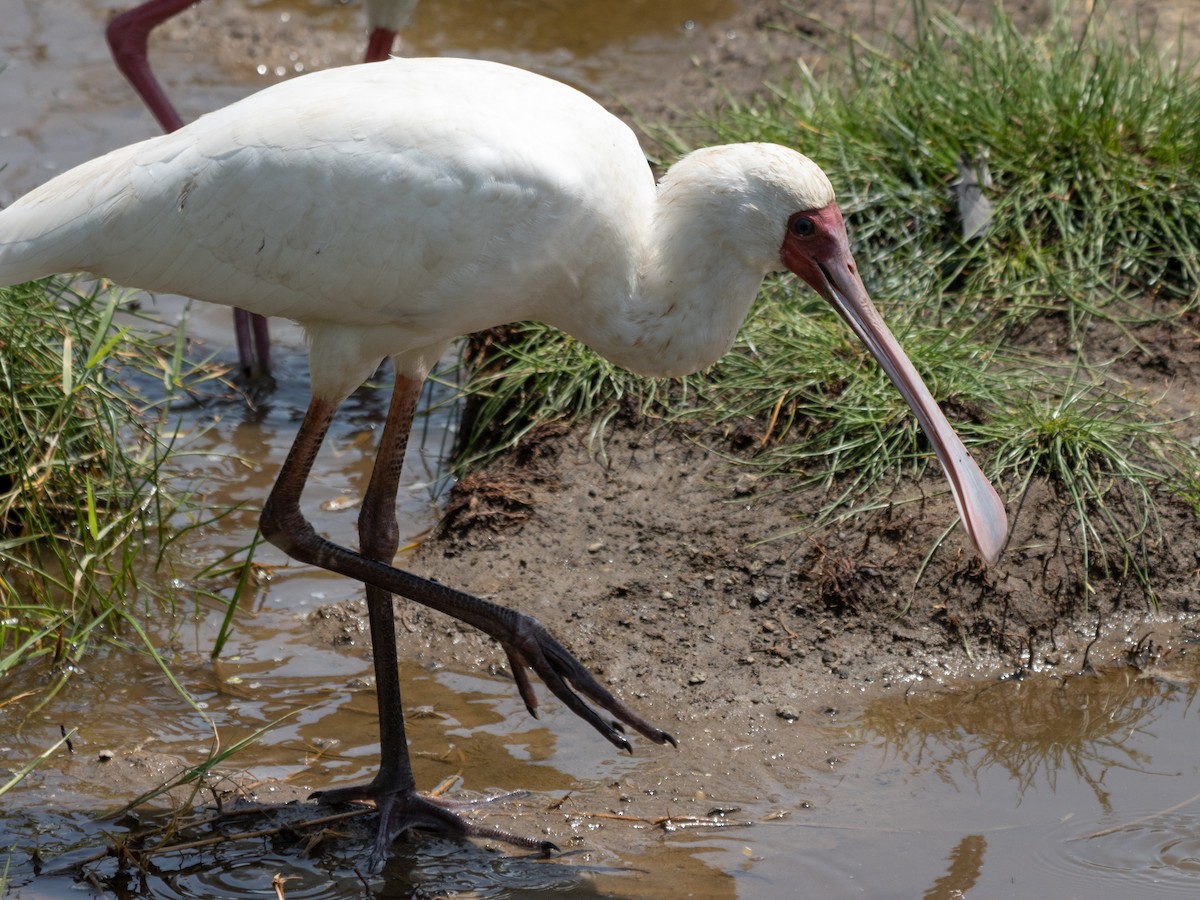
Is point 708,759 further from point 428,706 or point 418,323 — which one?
point 418,323

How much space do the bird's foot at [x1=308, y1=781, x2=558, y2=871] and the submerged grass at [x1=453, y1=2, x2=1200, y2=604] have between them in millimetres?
1640

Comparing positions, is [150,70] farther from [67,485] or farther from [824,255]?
[824,255]

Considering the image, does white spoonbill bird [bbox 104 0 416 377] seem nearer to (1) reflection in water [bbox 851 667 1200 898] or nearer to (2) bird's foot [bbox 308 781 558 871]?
(2) bird's foot [bbox 308 781 558 871]

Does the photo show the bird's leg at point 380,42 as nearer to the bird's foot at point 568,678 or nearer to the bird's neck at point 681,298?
the bird's neck at point 681,298

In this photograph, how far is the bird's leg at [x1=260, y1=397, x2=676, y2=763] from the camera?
4.10m

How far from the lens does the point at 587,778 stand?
172 inches

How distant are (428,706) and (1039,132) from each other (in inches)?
133

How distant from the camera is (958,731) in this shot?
14.8 feet

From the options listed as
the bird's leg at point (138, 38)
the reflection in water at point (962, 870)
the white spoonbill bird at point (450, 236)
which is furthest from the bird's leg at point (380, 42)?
the reflection in water at point (962, 870)

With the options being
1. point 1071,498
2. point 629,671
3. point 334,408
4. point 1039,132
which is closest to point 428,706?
point 629,671

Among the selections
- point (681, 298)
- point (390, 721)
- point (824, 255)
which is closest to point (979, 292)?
point (824, 255)

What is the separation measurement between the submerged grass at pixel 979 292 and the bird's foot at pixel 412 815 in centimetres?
164

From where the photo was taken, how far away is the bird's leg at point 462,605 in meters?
4.10

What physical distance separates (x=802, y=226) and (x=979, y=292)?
6.60 feet
